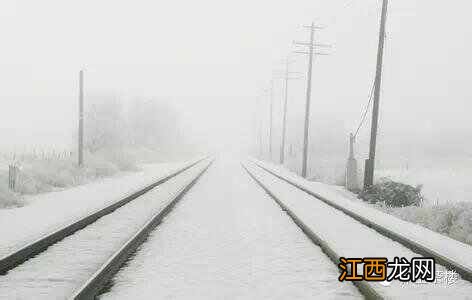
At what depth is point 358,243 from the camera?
8273 mm

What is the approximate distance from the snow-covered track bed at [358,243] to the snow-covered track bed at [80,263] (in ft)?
9.81

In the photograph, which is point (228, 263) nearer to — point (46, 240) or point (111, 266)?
point (111, 266)

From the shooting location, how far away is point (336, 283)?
586 centimetres

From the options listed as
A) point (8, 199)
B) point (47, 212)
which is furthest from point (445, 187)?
point (8, 199)

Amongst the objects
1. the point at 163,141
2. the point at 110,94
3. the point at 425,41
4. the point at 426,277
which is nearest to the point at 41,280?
the point at 426,277

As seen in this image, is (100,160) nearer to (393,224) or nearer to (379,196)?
(379,196)

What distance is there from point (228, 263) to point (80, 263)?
6.75ft

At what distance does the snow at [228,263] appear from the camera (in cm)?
552

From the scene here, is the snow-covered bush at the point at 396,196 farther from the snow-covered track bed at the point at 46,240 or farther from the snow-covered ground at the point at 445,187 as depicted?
the snow-covered track bed at the point at 46,240

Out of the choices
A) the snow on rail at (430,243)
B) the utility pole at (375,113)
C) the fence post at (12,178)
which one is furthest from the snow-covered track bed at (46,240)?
the utility pole at (375,113)

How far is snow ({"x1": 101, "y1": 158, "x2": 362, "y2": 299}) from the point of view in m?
5.52

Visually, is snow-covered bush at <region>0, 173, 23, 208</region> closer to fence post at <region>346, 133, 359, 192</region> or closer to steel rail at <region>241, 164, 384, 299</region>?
steel rail at <region>241, 164, 384, 299</region>

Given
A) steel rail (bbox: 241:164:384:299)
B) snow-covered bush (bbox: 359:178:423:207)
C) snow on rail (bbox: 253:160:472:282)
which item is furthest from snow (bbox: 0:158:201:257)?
snow-covered bush (bbox: 359:178:423:207)

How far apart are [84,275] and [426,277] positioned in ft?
14.3
